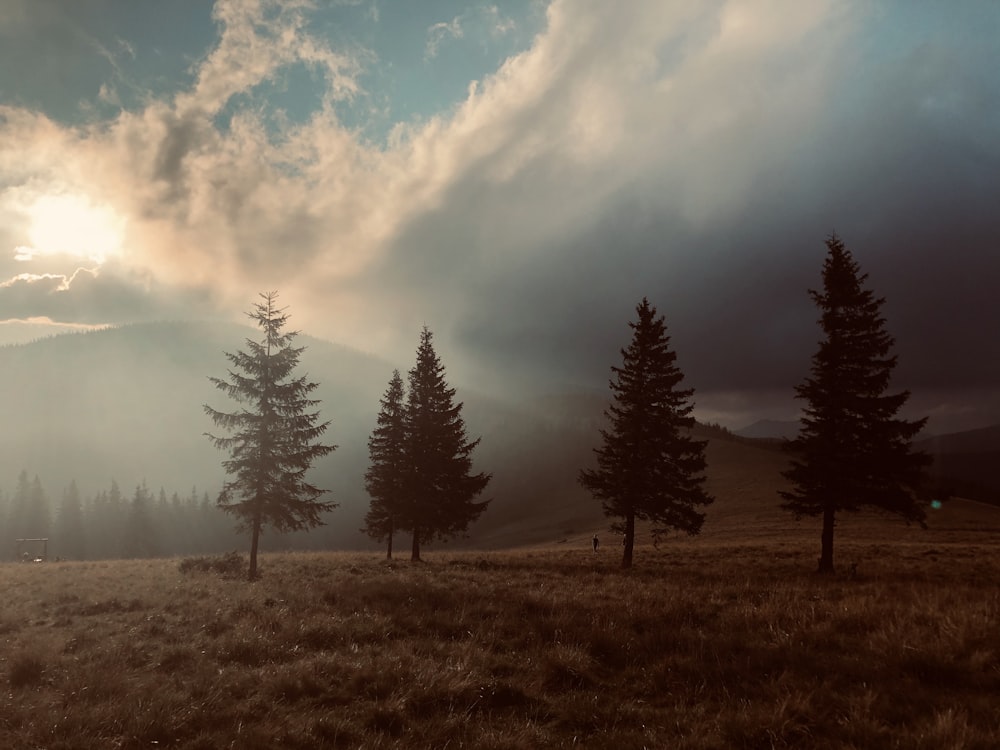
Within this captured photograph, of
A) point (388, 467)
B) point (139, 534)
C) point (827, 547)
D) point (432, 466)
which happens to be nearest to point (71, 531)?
point (139, 534)

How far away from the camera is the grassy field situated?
552 cm

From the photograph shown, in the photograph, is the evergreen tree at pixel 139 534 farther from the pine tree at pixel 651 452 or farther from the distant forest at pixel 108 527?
the pine tree at pixel 651 452

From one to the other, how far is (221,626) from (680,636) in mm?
8987

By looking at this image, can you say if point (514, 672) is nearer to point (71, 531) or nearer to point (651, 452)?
point (651, 452)

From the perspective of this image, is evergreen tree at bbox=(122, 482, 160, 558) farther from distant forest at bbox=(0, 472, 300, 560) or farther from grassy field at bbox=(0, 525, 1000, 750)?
grassy field at bbox=(0, 525, 1000, 750)

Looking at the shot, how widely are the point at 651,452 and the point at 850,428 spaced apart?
905cm

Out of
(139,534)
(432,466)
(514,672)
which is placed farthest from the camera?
(139,534)

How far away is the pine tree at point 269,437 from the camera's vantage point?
77.7 feet

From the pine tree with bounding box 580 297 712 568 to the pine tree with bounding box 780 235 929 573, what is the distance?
5077mm

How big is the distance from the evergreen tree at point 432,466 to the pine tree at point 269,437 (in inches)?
342

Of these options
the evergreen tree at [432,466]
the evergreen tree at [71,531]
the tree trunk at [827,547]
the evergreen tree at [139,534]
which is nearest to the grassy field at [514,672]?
the tree trunk at [827,547]

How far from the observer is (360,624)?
1004 centimetres

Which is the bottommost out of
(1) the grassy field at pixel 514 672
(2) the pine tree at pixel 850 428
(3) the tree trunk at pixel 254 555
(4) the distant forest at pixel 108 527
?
(4) the distant forest at pixel 108 527

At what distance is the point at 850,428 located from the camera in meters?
23.7
